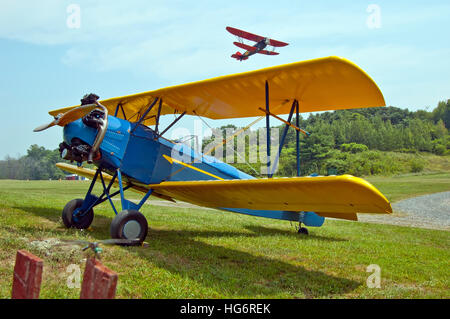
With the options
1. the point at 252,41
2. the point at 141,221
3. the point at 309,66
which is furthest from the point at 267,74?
the point at 252,41

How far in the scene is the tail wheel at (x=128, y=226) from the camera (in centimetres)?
574

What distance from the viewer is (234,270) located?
489 centimetres

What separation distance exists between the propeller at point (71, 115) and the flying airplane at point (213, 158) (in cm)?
2

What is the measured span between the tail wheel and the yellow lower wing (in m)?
0.80

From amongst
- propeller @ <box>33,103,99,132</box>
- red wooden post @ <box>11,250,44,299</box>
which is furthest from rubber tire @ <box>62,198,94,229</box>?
red wooden post @ <box>11,250,44,299</box>

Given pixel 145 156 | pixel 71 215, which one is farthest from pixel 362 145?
pixel 71 215

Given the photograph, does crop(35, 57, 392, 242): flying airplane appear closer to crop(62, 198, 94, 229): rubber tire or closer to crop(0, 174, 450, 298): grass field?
crop(62, 198, 94, 229): rubber tire

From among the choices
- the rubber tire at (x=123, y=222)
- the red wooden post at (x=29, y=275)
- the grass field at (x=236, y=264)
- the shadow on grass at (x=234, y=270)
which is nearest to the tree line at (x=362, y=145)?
the grass field at (x=236, y=264)

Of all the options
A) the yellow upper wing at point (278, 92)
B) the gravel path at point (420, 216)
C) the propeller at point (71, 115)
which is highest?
the yellow upper wing at point (278, 92)

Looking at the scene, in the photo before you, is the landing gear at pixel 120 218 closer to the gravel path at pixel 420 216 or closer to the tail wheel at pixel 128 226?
the tail wheel at pixel 128 226

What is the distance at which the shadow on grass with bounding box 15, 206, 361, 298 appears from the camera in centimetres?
415

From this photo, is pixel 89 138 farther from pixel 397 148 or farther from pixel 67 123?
pixel 397 148

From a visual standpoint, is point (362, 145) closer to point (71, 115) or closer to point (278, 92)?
point (278, 92)
